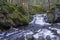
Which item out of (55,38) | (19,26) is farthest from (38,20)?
(55,38)

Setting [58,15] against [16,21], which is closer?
[16,21]

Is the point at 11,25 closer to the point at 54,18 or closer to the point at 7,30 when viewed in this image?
the point at 7,30

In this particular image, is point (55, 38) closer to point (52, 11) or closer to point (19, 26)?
point (19, 26)

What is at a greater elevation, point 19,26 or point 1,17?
→ point 1,17

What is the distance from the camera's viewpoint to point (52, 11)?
80.5 feet

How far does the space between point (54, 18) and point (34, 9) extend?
1452 cm

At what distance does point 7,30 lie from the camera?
18312 mm

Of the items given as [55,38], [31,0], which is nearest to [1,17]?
[55,38]

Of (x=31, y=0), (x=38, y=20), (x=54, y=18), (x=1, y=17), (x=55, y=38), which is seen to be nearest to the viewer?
(x=55, y=38)

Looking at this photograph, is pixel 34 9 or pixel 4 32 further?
pixel 34 9

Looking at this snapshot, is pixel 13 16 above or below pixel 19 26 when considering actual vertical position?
above

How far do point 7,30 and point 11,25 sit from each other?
4.36ft

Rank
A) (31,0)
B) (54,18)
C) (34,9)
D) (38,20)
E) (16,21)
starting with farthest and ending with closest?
1. (31,0)
2. (34,9)
3. (38,20)
4. (54,18)
5. (16,21)

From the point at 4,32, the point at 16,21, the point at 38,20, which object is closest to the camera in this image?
the point at 4,32
